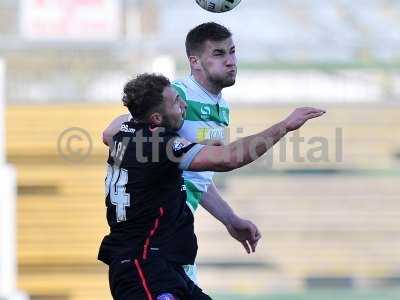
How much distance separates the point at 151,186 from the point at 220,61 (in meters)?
1.02

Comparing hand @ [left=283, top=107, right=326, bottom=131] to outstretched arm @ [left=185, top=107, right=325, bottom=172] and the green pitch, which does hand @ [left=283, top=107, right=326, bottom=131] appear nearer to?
outstretched arm @ [left=185, top=107, right=325, bottom=172]

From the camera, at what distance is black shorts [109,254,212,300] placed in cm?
461

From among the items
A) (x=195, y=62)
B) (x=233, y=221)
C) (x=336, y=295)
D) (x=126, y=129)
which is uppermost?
(x=195, y=62)

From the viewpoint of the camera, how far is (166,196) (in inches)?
184

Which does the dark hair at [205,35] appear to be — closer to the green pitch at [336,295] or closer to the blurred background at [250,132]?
the blurred background at [250,132]

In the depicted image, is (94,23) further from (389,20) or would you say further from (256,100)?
(389,20)

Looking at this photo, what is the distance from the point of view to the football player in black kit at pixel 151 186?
4.53 m

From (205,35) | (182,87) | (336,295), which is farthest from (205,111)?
(336,295)

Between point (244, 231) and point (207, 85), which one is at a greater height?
point (207, 85)

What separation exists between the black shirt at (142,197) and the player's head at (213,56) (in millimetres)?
828

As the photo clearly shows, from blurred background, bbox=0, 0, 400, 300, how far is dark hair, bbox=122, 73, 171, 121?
25.3 feet

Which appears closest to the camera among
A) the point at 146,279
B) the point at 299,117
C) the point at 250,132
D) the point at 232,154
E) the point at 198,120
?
the point at 299,117

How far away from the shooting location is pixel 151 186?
15.2 feet

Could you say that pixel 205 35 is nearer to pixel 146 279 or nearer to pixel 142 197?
pixel 142 197
